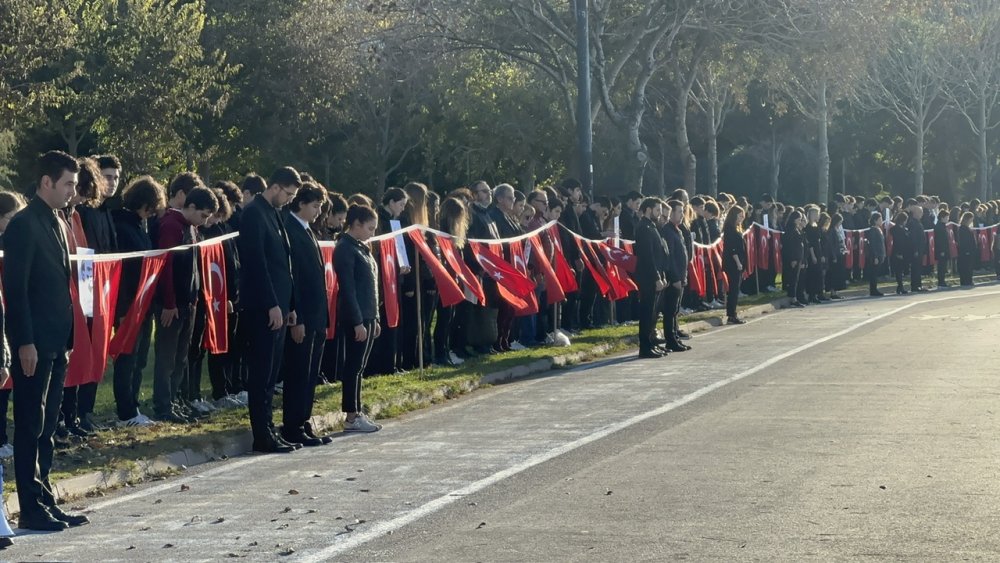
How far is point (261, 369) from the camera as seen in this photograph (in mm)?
11453

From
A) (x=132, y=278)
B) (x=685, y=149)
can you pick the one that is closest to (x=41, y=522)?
(x=132, y=278)

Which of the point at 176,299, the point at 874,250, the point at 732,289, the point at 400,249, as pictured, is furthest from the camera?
the point at 874,250

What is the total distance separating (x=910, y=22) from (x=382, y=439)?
58.5m

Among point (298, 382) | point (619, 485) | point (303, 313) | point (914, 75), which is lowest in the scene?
point (619, 485)

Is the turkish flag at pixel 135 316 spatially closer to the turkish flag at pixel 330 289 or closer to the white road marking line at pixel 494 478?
the turkish flag at pixel 330 289

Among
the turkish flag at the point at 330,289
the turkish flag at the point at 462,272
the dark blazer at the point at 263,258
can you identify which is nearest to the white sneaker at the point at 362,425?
the dark blazer at the point at 263,258

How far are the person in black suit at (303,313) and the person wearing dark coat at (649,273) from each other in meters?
7.59

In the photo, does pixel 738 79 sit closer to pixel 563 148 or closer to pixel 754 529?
pixel 563 148

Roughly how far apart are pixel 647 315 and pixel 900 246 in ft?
60.1

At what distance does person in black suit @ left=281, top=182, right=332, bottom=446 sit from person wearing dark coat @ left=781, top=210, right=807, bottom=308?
18.9 metres

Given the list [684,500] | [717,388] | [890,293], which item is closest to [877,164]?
[890,293]

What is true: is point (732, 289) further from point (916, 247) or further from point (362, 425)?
point (362, 425)

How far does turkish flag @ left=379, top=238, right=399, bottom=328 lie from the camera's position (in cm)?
1550

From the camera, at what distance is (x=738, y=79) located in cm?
4162
